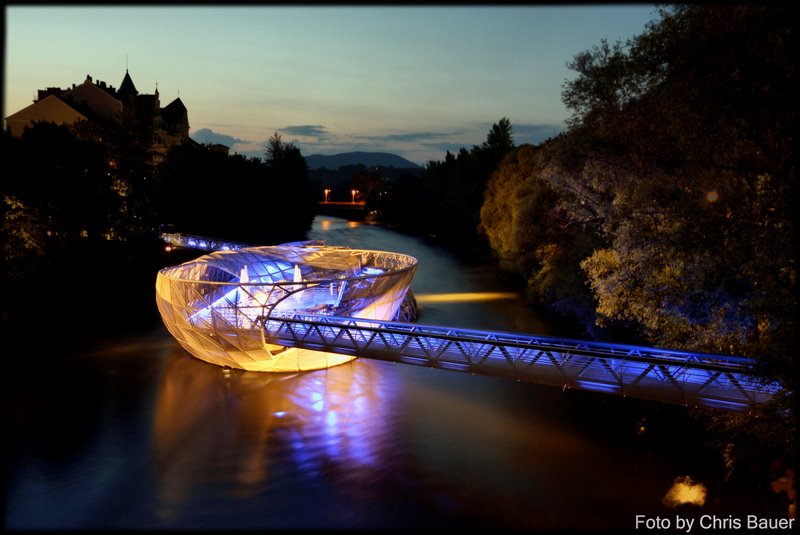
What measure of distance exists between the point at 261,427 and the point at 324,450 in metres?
2.02

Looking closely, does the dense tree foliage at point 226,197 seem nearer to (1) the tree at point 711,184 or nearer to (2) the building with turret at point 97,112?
(2) the building with turret at point 97,112

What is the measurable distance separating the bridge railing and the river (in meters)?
1.70

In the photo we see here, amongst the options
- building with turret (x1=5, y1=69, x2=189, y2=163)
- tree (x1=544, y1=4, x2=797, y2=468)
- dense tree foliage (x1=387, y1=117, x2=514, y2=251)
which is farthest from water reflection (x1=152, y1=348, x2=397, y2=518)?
dense tree foliage (x1=387, y1=117, x2=514, y2=251)

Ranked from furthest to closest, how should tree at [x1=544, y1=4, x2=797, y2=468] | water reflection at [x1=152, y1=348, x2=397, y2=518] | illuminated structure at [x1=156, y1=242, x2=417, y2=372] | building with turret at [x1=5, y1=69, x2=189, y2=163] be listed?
building with turret at [x1=5, y1=69, x2=189, y2=163] → illuminated structure at [x1=156, y1=242, x2=417, y2=372] → water reflection at [x1=152, y1=348, x2=397, y2=518] → tree at [x1=544, y1=4, x2=797, y2=468]

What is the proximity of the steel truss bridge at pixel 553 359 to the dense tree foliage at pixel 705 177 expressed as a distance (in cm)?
85

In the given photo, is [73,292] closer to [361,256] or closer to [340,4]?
[361,256]

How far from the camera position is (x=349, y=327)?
1502 centimetres

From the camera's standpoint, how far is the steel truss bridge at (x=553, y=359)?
11.1 meters

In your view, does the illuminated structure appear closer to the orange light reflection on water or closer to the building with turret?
the orange light reflection on water

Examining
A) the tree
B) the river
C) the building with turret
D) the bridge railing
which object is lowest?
the river

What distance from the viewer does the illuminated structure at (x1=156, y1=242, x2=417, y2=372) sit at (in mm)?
16297

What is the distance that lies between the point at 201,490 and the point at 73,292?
19.5 m

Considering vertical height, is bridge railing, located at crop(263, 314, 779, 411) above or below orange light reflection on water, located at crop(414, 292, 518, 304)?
above

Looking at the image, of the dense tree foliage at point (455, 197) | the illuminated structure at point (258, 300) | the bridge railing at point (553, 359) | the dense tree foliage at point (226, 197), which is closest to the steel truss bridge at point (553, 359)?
the bridge railing at point (553, 359)
